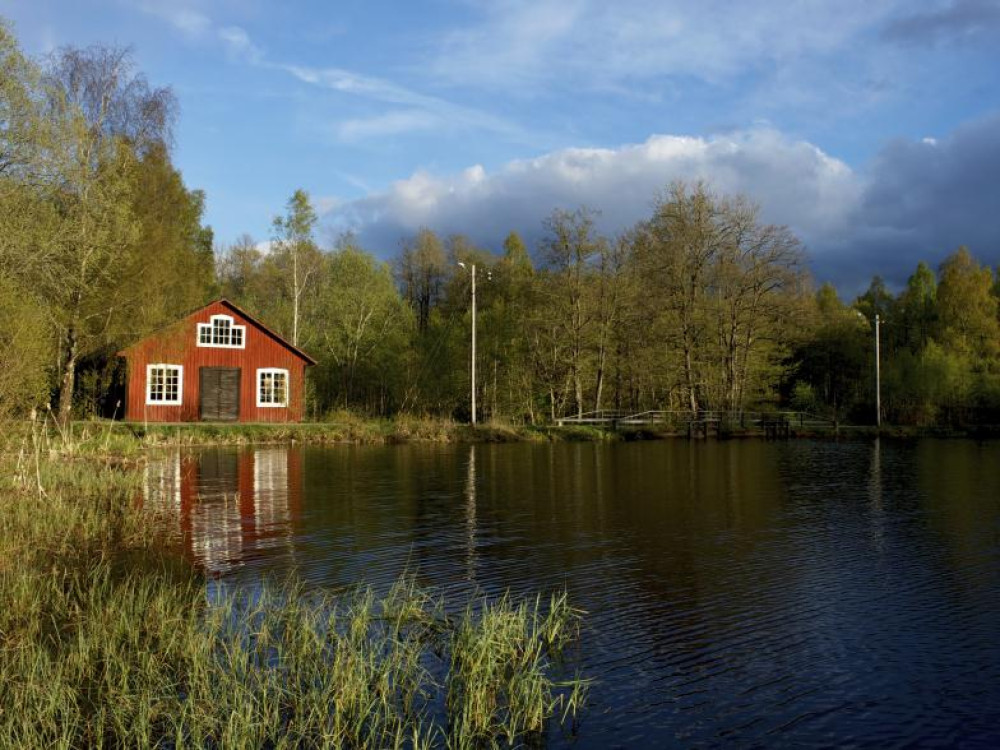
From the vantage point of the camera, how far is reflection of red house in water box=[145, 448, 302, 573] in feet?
36.7

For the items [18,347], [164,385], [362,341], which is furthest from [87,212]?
[362,341]

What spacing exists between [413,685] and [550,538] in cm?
642

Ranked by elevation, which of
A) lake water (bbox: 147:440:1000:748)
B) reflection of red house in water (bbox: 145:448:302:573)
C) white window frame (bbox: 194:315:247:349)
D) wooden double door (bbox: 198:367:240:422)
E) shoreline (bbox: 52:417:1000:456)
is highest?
white window frame (bbox: 194:315:247:349)

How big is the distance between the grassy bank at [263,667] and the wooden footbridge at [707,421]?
33.6 metres

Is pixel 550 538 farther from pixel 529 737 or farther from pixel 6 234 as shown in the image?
pixel 6 234

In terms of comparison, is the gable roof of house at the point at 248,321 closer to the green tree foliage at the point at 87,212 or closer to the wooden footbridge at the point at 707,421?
the green tree foliage at the point at 87,212

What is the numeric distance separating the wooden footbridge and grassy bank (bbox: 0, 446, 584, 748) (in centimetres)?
3357

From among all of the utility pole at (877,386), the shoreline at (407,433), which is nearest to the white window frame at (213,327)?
the shoreline at (407,433)

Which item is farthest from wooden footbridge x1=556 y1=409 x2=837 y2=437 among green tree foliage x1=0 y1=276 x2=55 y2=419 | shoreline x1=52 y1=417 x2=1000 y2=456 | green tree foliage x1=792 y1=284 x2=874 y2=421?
green tree foliage x1=0 y1=276 x2=55 y2=419

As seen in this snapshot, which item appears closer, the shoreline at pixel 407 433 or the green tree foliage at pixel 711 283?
the shoreline at pixel 407 433

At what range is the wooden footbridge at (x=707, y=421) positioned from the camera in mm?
41938

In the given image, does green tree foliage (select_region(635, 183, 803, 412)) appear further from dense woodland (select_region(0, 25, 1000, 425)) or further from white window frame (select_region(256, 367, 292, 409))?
white window frame (select_region(256, 367, 292, 409))

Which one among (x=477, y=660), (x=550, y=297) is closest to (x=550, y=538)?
(x=477, y=660)

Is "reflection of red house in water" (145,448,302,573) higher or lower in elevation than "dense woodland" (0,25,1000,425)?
lower
